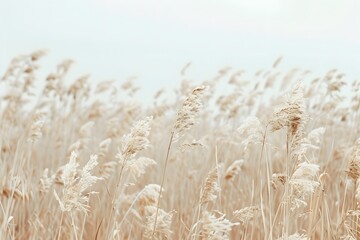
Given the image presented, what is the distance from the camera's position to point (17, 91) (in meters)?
6.09

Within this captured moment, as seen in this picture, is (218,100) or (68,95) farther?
(218,100)

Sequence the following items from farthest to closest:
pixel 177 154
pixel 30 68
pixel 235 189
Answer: pixel 30 68 → pixel 177 154 → pixel 235 189

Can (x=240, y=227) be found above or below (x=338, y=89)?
below

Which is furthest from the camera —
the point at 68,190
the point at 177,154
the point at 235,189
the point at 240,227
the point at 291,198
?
the point at 177,154

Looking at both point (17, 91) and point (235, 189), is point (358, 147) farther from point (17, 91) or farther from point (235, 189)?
point (17, 91)

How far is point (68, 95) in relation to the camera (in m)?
5.93

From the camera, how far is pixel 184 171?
4492 mm

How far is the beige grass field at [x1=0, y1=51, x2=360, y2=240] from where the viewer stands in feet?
6.11

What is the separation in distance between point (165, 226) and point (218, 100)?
14.5ft

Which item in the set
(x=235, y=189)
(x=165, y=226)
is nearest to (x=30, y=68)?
(x=235, y=189)

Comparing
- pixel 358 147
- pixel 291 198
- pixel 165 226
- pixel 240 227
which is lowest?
pixel 240 227

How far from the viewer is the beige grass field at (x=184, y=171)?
1862 mm

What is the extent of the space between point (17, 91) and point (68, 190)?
4.44 meters

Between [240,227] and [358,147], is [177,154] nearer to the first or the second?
[240,227]
